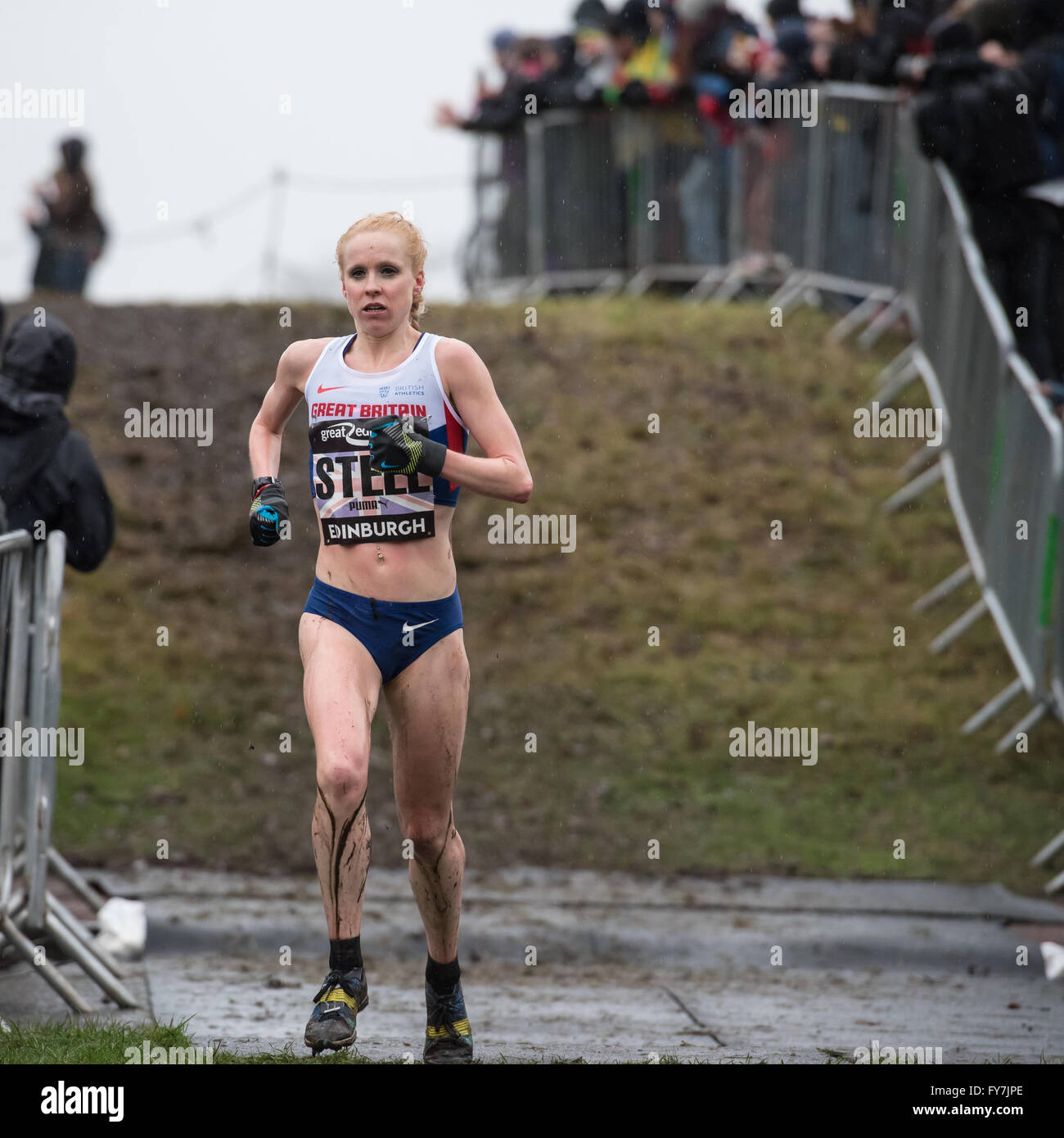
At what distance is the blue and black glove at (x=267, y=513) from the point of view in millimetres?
5086

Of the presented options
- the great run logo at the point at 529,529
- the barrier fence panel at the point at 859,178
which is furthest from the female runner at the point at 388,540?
the barrier fence panel at the point at 859,178

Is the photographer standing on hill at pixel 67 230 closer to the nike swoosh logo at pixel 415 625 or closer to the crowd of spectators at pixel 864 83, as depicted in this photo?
the crowd of spectators at pixel 864 83

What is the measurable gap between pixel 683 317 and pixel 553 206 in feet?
5.33

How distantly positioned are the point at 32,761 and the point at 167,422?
823cm

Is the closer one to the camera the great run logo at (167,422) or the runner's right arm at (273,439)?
the runner's right arm at (273,439)

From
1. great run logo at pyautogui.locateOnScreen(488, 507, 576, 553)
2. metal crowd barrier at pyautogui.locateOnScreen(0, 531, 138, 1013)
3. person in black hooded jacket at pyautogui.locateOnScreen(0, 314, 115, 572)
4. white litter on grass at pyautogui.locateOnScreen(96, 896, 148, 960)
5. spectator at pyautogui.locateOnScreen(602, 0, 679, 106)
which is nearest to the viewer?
metal crowd barrier at pyautogui.locateOnScreen(0, 531, 138, 1013)

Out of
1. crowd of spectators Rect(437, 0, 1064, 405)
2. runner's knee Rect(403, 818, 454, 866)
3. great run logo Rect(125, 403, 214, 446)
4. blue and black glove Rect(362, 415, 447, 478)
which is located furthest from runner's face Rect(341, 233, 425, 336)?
great run logo Rect(125, 403, 214, 446)

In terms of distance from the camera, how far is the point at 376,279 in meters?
5.15

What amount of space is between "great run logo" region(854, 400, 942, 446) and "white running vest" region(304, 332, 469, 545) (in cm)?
941

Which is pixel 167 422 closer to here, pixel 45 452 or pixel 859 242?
pixel 859 242

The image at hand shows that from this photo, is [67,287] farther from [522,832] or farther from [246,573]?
[522,832]

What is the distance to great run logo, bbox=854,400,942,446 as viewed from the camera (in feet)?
46.0

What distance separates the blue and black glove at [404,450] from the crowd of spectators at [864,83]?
674cm

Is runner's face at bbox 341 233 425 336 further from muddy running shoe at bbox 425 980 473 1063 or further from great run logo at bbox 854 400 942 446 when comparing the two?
great run logo at bbox 854 400 942 446
